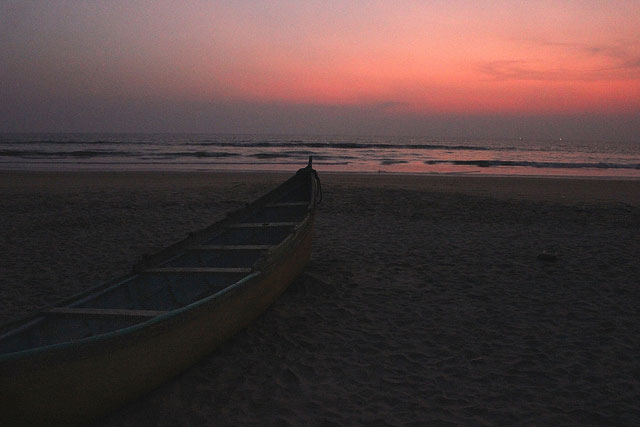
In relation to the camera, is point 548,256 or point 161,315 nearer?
point 161,315

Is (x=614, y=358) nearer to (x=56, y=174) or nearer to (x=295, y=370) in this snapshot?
(x=295, y=370)

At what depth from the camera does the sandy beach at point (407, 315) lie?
3533mm

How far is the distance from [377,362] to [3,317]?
14.2ft

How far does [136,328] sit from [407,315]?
10.7ft

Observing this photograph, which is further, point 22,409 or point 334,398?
point 334,398

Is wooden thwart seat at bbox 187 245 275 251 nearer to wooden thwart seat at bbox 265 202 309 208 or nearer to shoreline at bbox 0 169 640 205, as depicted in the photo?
wooden thwart seat at bbox 265 202 309 208

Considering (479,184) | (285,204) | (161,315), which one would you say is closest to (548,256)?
(285,204)

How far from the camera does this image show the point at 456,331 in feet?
16.0

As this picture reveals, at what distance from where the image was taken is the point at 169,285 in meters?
4.90

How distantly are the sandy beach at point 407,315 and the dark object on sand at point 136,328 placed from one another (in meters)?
0.33

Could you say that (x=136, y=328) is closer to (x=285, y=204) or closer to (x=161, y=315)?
(x=161, y=315)

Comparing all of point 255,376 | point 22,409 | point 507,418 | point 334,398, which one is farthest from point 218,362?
point 507,418

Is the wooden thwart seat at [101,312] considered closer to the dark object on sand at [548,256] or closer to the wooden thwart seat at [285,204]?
the wooden thwart seat at [285,204]

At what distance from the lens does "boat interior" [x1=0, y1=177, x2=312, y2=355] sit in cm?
360
